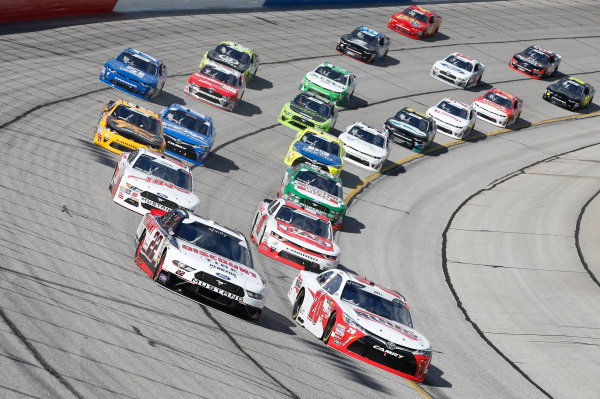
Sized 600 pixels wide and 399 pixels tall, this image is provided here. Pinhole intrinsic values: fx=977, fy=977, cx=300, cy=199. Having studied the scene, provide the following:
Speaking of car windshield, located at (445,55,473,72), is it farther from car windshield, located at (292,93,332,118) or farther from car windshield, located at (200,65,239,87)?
car windshield, located at (200,65,239,87)

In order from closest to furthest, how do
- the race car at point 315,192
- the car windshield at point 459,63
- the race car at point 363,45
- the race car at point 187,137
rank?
1. the race car at point 315,192
2. the race car at point 187,137
3. the race car at point 363,45
4. the car windshield at point 459,63

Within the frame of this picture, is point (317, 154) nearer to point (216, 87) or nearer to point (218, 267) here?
point (216, 87)

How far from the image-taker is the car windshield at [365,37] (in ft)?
154

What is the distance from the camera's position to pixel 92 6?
41.4 m

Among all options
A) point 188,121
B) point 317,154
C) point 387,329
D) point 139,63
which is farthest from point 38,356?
point 139,63

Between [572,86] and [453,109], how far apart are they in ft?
37.4

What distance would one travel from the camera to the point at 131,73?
33125 mm

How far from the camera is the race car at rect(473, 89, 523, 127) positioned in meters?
43.5

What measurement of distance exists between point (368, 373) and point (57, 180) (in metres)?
9.52

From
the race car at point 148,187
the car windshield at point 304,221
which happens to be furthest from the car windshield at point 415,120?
the race car at point 148,187

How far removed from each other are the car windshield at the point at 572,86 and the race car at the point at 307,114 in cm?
1818

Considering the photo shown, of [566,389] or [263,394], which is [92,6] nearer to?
[566,389]

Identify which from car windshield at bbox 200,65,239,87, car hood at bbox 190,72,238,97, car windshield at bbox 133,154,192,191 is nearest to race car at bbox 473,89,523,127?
car windshield at bbox 200,65,239,87

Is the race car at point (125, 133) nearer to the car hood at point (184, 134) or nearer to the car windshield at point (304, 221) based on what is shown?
the car hood at point (184, 134)
